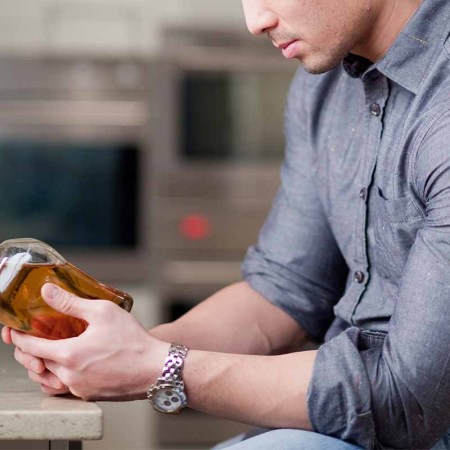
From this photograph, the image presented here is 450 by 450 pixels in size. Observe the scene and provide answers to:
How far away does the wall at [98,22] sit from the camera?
330 centimetres

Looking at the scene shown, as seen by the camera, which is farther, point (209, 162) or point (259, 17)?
point (209, 162)

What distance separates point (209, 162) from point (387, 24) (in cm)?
190

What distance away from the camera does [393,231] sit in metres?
1.40

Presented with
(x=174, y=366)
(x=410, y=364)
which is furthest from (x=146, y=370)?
(x=410, y=364)

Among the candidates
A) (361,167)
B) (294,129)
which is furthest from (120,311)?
(294,129)

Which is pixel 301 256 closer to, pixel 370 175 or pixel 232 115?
pixel 370 175

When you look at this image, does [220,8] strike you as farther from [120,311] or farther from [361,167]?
[120,311]

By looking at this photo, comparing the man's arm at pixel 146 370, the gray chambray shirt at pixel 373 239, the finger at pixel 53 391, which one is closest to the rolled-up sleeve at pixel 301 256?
the gray chambray shirt at pixel 373 239

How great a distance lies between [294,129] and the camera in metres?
1.67

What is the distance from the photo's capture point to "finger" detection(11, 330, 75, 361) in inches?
47.1

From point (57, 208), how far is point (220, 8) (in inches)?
31.2

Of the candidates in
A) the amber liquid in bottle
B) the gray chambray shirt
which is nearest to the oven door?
the gray chambray shirt

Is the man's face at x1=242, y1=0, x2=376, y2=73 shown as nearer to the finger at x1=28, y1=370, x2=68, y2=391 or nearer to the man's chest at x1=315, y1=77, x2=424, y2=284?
the man's chest at x1=315, y1=77, x2=424, y2=284

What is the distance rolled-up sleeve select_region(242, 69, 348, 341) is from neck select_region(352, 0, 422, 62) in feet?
0.68
